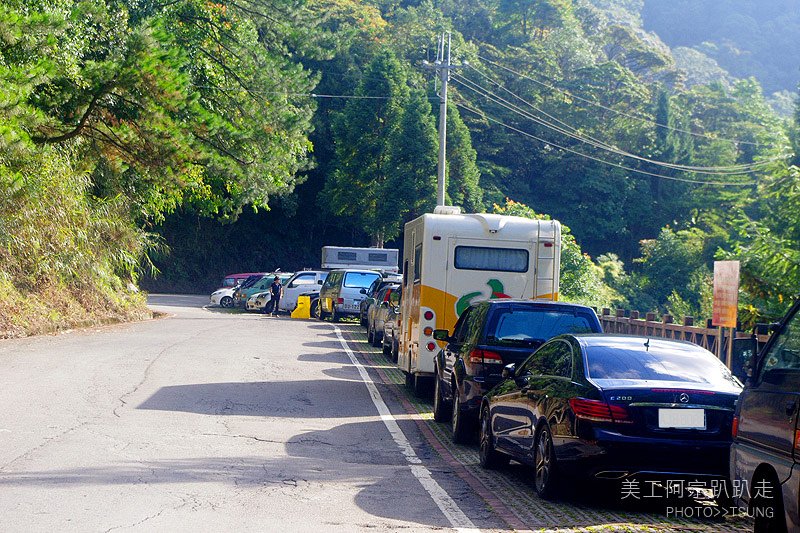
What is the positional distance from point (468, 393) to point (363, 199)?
173ft

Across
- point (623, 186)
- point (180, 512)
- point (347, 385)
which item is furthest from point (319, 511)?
point (623, 186)

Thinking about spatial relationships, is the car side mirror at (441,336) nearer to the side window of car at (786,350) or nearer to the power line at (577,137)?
the side window of car at (786,350)

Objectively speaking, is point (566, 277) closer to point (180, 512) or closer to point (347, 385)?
point (347, 385)

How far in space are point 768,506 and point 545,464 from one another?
9.07 ft

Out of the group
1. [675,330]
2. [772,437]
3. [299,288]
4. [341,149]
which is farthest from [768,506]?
[341,149]

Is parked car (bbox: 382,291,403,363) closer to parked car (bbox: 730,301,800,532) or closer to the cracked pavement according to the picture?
the cracked pavement

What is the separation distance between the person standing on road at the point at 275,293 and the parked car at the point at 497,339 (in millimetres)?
29767

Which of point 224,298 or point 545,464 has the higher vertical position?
point 545,464

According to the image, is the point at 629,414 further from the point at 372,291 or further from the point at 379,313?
the point at 372,291

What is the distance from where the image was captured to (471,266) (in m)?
16.2

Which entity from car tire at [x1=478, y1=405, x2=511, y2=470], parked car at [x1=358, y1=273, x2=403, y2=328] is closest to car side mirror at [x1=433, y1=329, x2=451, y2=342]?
car tire at [x1=478, y1=405, x2=511, y2=470]

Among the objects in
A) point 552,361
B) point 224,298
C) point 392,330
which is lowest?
point 224,298

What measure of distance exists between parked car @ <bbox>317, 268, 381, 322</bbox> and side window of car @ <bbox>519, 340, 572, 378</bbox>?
2578 centimetres

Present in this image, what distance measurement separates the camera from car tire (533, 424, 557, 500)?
8.89 meters
